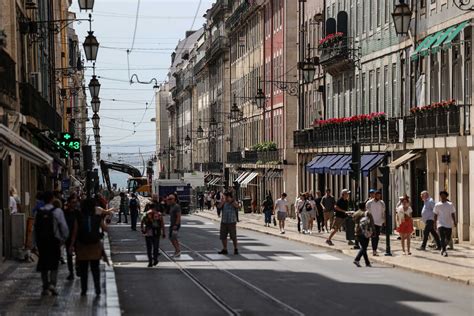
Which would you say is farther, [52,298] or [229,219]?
[229,219]

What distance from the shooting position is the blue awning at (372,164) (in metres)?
48.8

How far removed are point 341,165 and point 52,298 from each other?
35.4 m

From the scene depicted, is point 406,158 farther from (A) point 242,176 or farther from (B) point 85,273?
(A) point 242,176

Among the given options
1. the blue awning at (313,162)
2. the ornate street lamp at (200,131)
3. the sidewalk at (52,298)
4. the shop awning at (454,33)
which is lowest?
the sidewalk at (52,298)

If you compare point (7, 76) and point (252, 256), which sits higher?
point (7, 76)

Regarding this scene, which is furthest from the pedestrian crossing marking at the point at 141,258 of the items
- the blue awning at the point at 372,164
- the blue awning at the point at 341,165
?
the blue awning at the point at 341,165

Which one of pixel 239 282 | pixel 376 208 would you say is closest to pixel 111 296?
pixel 239 282

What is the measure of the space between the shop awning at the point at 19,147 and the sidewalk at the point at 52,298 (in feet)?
7.65

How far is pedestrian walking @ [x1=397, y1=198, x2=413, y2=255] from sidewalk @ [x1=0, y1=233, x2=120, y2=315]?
32.7ft

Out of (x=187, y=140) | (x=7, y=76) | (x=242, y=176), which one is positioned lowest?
(x=242, y=176)

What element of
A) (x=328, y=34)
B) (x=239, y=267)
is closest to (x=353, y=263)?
(x=239, y=267)

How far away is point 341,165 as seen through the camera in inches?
2181

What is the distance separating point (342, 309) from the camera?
65.5 feet

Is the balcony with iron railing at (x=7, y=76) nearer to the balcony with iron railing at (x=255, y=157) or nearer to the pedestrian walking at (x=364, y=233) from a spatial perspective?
the pedestrian walking at (x=364, y=233)
